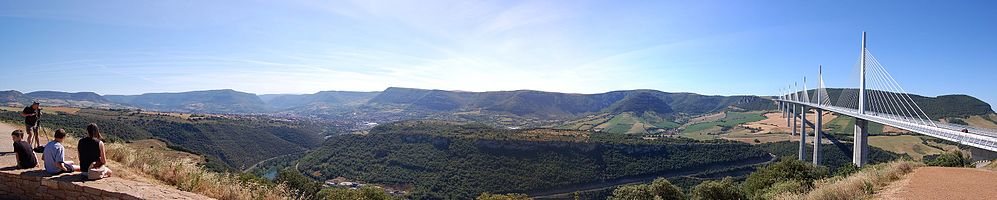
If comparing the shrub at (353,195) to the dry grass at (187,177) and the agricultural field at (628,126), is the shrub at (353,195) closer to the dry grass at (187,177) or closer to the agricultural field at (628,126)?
the dry grass at (187,177)

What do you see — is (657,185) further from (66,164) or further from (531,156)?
(531,156)

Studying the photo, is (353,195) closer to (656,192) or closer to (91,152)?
(656,192)

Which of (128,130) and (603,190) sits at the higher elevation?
(128,130)

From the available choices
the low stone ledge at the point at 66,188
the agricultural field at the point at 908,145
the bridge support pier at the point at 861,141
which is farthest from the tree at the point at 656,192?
the agricultural field at the point at 908,145

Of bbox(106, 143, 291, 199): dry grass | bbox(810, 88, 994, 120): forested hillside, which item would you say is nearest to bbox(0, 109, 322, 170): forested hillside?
bbox(106, 143, 291, 199): dry grass

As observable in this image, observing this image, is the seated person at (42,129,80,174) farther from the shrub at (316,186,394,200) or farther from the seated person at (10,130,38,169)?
the shrub at (316,186,394,200)

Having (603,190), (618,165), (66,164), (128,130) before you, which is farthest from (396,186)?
(66,164)
